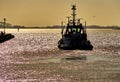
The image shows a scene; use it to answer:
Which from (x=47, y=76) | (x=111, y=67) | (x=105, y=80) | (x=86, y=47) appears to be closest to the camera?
(x=105, y=80)

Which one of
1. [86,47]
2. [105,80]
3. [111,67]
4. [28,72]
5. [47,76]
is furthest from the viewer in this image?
[86,47]

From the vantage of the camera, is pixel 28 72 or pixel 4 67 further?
pixel 4 67

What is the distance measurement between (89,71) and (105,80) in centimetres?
1075

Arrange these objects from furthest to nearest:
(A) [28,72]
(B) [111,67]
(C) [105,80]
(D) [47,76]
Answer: (B) [111,67] → (A) [28,72] → (D) [47,76] → (C) [105,80]

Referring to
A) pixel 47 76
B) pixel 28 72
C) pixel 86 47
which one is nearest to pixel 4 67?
pixel 28 72

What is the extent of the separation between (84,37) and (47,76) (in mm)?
61544

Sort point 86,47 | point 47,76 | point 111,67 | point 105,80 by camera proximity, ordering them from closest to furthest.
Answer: point 105,80, point 47,76, point 111,67, point 86,47

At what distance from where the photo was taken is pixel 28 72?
215ft

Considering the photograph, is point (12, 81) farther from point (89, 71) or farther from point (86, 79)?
point (89, 71)

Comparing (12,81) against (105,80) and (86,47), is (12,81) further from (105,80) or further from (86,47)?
(86,47)

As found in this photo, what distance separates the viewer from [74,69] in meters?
68.8

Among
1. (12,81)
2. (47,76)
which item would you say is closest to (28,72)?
(47,76)

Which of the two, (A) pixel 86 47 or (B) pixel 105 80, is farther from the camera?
(A) pixel 86 47

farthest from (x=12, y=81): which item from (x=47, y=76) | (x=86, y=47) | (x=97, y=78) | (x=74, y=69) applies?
(x=86, y=47)
